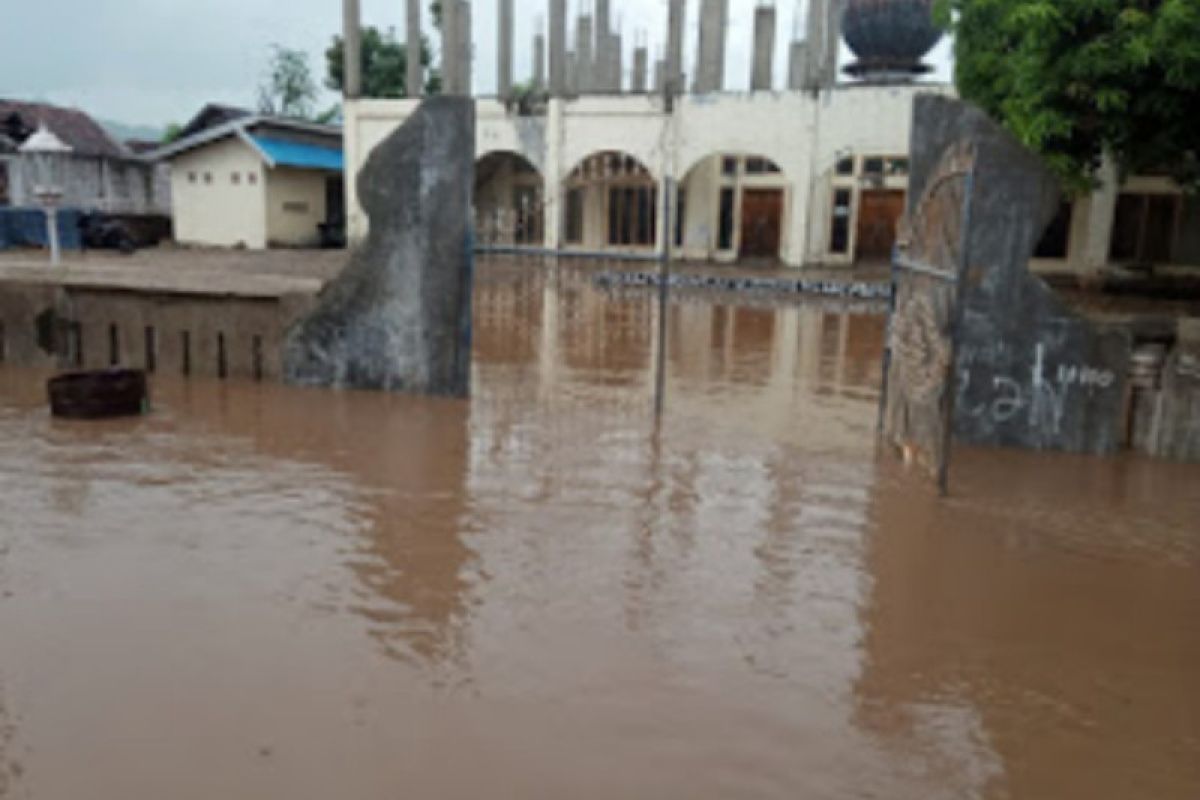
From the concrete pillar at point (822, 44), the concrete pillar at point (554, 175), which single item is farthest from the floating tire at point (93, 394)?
the concrete pillar at point (822, 44)

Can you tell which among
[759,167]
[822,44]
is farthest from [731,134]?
[822,44]

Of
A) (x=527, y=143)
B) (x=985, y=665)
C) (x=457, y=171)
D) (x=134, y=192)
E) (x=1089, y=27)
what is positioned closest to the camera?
(x=985, y=665)

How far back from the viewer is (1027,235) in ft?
24.6

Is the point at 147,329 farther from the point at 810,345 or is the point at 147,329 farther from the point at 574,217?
the point at 574,217

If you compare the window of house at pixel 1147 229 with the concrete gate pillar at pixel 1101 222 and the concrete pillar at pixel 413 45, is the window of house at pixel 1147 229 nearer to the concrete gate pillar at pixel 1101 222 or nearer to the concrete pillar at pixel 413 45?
the concrete gate pillar at pixel 1101 222

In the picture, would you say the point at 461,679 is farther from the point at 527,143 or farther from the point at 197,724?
the point at 527,143

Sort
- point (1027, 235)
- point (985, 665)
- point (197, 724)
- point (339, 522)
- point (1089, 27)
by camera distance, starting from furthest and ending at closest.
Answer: point (1089, 27) < point (1027, 235) < point (339, 522) < point (985, 665) < point (197, 724)

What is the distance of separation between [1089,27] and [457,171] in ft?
20.4

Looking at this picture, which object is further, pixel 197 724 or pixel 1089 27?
pixel 1089 27

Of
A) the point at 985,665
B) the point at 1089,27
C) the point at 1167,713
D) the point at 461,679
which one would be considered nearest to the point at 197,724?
the point at 461,679

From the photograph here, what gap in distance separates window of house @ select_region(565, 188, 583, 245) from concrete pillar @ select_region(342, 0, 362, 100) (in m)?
7.02

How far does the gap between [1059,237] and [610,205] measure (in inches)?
487

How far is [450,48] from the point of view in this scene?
2880cm

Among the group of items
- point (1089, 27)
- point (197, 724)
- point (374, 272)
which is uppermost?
point (1089, 27)
